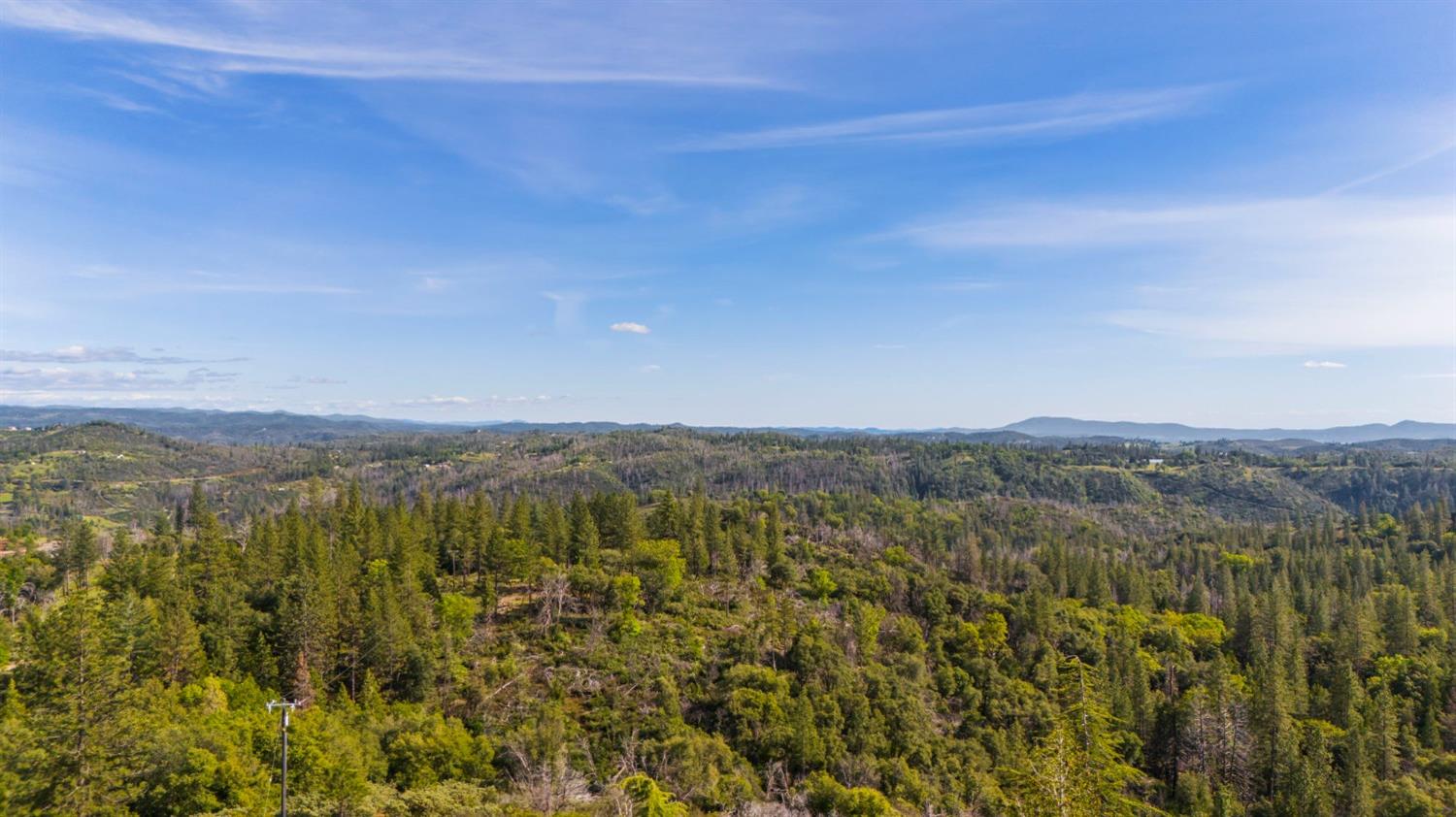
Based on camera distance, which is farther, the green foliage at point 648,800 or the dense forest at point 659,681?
the green foliage at point 648,800

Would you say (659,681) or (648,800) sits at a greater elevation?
(648,800)

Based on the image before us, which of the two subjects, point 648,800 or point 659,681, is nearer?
point 648,800

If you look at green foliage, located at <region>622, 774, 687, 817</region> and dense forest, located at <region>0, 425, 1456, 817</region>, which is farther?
green foliage, located at <region>622, 774, 687, 817</region>

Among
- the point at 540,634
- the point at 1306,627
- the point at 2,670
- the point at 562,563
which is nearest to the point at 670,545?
the point at 562,563

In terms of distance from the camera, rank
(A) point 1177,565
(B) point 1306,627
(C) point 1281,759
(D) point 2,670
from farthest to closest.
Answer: (A) point 1177,565, (B) point 1306,627, (C) point 1281,759, (D) point 2,670

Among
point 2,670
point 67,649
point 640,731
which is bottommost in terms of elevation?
point 640,731

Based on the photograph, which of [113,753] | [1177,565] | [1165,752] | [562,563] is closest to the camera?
[113,753]

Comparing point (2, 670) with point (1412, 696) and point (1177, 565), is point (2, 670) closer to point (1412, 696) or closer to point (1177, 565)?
point (1412, 696)

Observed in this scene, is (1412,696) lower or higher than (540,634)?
lower
